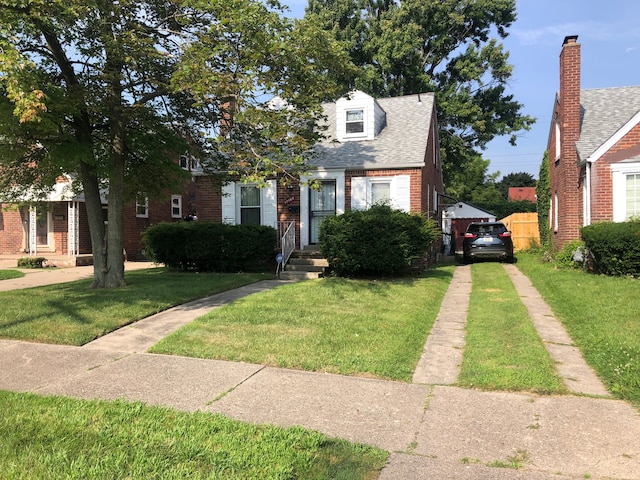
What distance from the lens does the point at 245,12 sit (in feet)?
25.8

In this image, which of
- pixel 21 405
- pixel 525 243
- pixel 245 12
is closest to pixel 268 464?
pixel 21 405

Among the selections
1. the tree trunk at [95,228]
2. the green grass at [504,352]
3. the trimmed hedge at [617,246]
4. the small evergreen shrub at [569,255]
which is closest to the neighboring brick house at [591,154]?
the small evergreen shrub at [569,255]

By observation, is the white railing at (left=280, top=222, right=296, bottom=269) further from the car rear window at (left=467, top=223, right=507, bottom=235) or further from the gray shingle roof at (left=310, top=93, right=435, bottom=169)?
the car rear window at (left=467, top=223, right=507, bottom=235)

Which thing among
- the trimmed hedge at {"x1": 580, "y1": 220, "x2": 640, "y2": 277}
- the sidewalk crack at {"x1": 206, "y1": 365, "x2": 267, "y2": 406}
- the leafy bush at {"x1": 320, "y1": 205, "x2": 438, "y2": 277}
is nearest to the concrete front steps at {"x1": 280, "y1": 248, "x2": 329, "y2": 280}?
the leafy bush at {"x1": 320, "y1": 205, "x2": 438, "y2": 277}

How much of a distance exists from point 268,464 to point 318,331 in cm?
366

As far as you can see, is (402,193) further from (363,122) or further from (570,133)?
(570,133)

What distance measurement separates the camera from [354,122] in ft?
54.3

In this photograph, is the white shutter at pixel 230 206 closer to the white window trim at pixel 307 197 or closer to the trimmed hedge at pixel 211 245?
the trimmed hedge at pixel 211 245

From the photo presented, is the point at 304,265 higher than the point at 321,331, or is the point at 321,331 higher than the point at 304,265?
the point at 304,265

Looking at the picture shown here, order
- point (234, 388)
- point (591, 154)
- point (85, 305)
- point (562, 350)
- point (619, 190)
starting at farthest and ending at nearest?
1. point (591, 154)
2. point (619, 190)
3. point (85, 305)
4. point (562, 350)
5. point (234, 388)

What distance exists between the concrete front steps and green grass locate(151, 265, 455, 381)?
261 centimetres

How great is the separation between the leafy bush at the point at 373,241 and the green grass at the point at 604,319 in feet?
10.1

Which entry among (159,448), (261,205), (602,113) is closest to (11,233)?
(261,205)

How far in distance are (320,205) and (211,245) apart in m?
3.67
